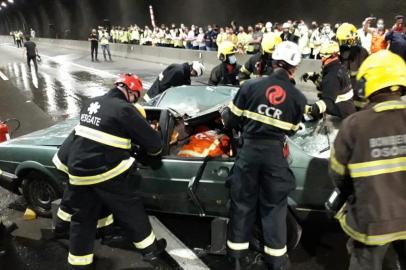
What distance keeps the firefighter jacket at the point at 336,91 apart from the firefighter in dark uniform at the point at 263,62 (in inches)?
49.7

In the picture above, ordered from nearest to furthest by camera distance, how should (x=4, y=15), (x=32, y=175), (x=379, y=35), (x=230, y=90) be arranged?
(x=32, y=175)
(x=230, y=90)
(x=379, y=35)
(x=4, y=15)

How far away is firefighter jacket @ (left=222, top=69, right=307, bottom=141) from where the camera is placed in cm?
324

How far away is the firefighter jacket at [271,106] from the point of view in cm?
324

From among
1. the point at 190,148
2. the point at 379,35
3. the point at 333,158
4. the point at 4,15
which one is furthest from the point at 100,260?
the point at 4,15

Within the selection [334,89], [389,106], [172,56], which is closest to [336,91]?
[334,89]

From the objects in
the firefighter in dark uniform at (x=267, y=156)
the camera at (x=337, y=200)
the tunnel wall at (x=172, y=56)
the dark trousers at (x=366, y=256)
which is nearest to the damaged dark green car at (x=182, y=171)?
the firefighter in dark uniform at (x=267, y=156)

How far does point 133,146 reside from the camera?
12.6 ft

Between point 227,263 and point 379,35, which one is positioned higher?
point 379,35

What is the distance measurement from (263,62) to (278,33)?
4.15 m

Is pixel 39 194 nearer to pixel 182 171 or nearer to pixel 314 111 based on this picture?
pixel 182 171

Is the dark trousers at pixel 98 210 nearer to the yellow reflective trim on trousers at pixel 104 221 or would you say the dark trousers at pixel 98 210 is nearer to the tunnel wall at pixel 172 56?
the yellow reflective trim on trousers at pixel 104 221

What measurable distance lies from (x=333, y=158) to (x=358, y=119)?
0.30 metres

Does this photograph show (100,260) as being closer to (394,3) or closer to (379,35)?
(379,35)

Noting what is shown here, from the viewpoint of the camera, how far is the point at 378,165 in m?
2.39
